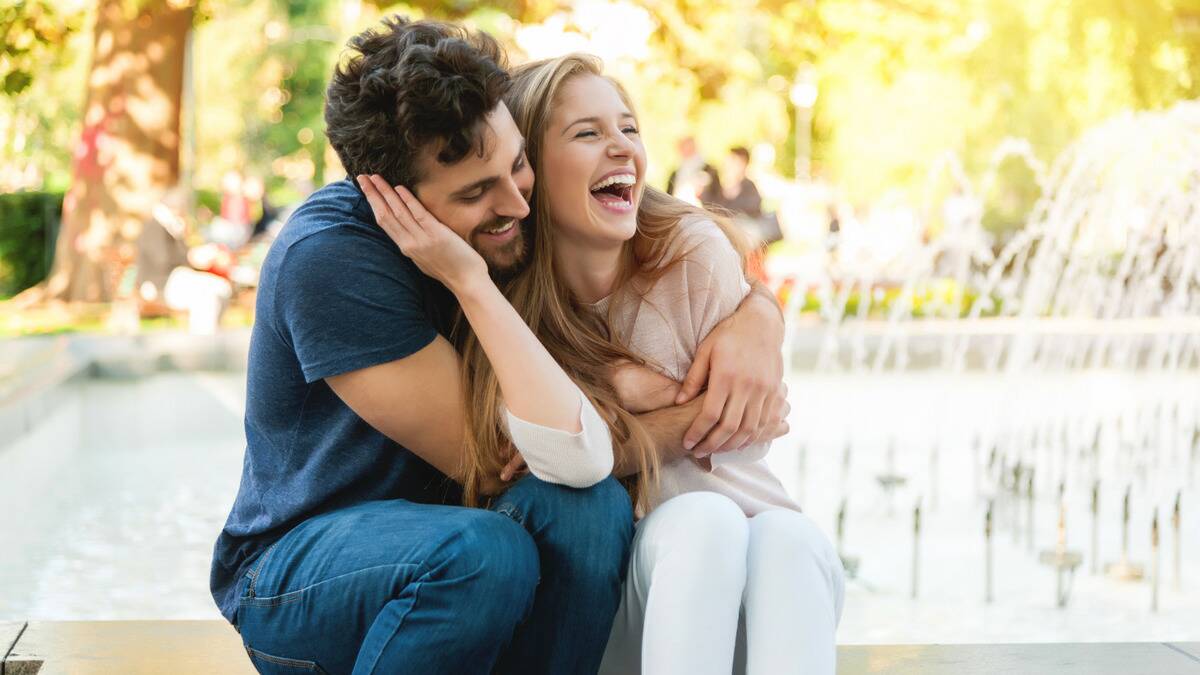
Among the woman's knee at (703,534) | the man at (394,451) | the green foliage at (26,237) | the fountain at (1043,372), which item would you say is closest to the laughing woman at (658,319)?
the woman's knee at (703,534)

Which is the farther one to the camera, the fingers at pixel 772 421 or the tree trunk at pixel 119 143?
the tree trunk at pixel 119 143

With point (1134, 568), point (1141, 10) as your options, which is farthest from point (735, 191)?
point (1134, 568)

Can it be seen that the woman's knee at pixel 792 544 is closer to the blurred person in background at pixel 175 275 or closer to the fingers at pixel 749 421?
the fingers at pixel 749 421

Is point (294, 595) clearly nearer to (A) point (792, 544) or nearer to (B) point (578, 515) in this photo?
(B) point (578, 515)

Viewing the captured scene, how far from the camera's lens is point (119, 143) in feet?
43.7

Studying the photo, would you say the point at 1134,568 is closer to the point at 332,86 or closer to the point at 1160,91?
the point at 332,86

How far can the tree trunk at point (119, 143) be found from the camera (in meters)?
13.3

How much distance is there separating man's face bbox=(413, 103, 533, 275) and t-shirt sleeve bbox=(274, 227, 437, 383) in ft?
0.54

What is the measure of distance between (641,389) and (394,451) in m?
0.44

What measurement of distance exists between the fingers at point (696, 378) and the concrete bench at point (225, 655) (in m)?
0.62

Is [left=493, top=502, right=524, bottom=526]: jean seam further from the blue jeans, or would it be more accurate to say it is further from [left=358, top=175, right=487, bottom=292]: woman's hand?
[left=358, top=175, right=487, bottom=292]: woman's hand

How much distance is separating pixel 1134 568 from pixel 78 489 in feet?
15.5

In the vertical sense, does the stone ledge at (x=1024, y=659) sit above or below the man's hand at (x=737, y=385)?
below

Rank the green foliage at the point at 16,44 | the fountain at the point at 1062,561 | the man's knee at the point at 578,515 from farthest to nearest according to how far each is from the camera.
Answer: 1. the green foliage at the point at 16,44
2. the fountain at the point at 1062,561
3. the man's knee at the point at 578,515
